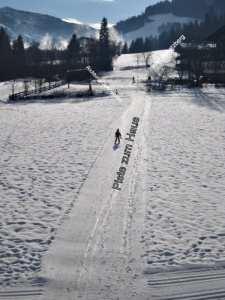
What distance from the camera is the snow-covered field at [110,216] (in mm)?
7883

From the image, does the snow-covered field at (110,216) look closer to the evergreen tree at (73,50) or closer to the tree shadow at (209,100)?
the tree shadow at (209,100)

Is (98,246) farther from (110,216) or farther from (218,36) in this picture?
(218,36)

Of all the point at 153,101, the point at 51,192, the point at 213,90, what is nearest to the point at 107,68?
the point at 213,90

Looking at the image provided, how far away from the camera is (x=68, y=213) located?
11398 mm

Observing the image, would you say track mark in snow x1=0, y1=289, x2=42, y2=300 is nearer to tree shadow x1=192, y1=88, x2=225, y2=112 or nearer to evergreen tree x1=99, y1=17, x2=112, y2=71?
tree shadow x1=192, y1=88, x2=225, y2=112

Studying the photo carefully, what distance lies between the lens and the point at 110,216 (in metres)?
11.1

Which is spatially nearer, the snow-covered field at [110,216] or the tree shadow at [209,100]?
the snow-covered field at [110,216]

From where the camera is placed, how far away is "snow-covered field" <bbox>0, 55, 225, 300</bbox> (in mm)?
7883

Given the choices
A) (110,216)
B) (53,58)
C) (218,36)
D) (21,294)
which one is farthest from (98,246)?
(53,58)

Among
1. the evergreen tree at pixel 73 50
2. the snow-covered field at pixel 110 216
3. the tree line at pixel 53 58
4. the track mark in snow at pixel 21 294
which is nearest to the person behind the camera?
the track mark in snow at pixel 21 294

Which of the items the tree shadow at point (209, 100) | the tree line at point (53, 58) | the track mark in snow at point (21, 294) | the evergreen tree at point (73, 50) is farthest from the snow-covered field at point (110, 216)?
the evergreen tree at point (73, 50)

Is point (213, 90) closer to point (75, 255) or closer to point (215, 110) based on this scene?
point (215, 110)

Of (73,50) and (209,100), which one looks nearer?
(209,100)

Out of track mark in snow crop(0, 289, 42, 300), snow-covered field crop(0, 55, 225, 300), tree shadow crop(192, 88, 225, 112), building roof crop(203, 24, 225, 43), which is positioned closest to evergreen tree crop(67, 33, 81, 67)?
building roof crop(203, 24, 225, 43)
